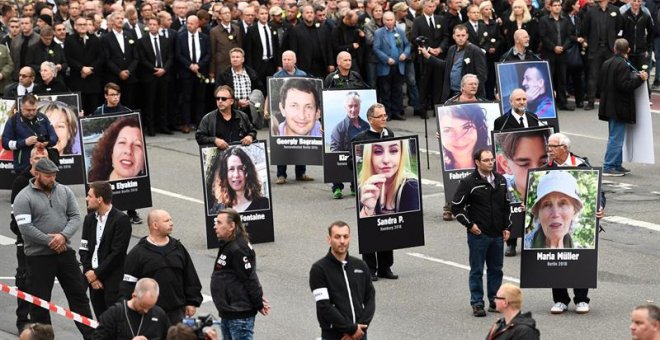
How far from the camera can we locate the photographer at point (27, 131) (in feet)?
68.2

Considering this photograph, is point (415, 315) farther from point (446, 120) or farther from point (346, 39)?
point (346, 39)

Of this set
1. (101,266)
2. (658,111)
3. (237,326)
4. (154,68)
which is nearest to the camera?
(237,326)

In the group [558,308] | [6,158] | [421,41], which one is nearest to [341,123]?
[421,41]

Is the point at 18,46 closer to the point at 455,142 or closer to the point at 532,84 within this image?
the point at 532,84

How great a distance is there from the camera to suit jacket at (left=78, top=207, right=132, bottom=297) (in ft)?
52.1

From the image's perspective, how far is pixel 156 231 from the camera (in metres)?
14.8

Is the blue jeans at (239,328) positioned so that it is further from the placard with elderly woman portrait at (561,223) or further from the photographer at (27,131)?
the photographer at (27,131)

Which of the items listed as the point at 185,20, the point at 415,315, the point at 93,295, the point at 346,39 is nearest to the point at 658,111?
the point at 346,39

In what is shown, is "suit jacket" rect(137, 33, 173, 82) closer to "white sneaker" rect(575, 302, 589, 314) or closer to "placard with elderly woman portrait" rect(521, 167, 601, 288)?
"placard with elderly woman portrait" rect(521, 167, 601, 288)

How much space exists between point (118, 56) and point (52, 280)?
38.7 feet

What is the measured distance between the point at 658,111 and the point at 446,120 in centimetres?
1079

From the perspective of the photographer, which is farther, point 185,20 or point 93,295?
point 185,20

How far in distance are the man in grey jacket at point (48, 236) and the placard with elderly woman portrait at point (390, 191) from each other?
3.66 metres

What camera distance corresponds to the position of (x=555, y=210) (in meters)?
17.5
